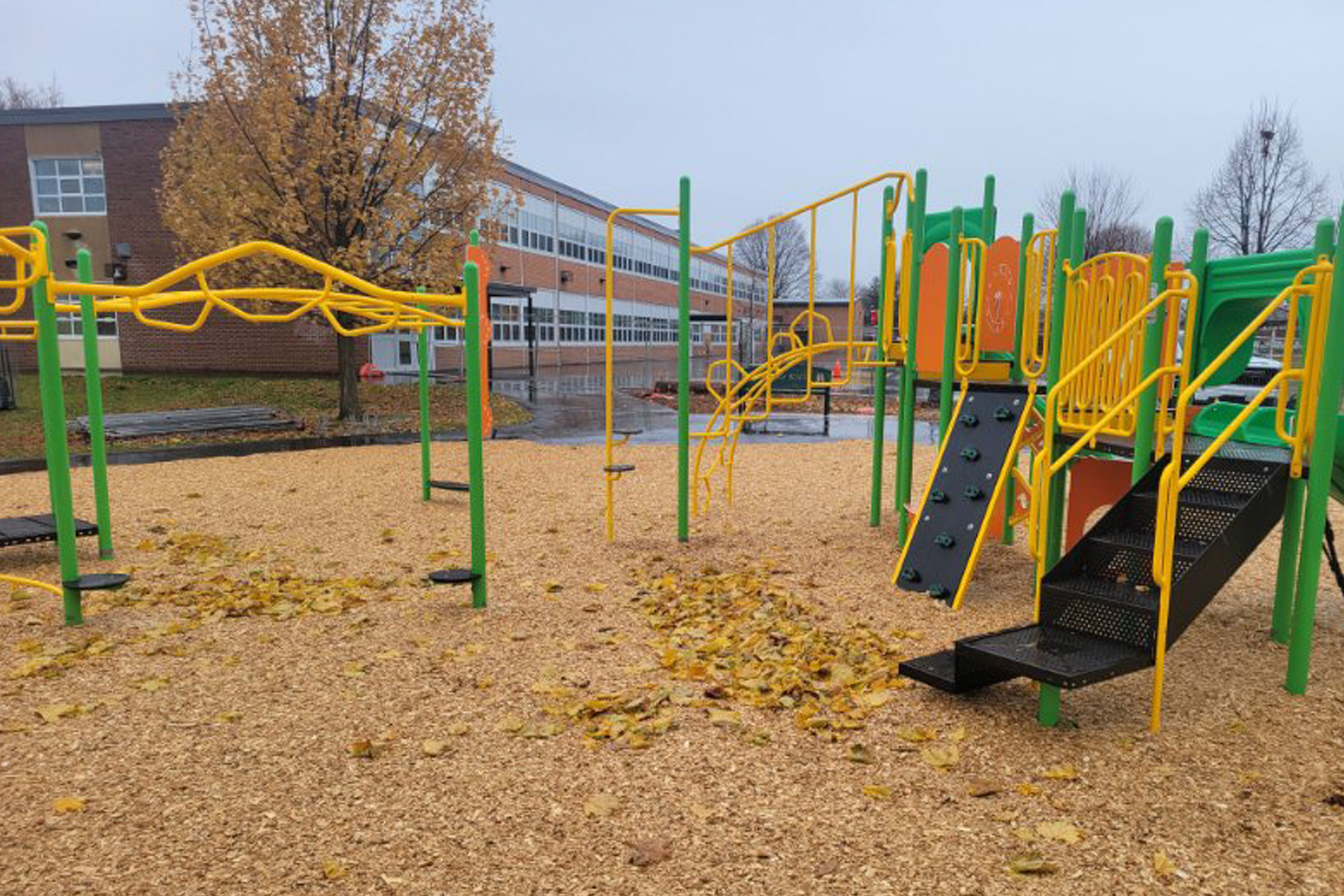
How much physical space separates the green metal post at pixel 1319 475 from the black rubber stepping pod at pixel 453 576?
4.16 m

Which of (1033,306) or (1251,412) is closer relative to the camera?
(1251,412)

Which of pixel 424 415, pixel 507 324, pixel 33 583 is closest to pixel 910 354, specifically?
pixel 424 415

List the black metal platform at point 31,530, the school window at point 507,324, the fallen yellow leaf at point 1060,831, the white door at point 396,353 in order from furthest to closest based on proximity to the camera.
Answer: the school window at point 507,324 < the white door at point 396,353 < the black metal platform at point 31,530 < the fallen yellow leaf at point 1060,831

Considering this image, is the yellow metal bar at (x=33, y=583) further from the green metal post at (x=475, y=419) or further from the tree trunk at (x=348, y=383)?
the tree trunk at (x=348, y=383)

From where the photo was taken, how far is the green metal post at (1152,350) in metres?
4.36

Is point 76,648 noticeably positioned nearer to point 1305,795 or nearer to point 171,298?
point 171,298

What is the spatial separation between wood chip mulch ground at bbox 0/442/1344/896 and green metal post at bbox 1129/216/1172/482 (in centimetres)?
107

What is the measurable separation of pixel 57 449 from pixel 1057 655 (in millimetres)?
5264

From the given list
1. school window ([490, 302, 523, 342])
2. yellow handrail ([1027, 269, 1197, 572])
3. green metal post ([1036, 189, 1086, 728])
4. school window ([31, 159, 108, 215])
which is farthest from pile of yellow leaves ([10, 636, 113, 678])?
school window ([490, 302, 523, 342])

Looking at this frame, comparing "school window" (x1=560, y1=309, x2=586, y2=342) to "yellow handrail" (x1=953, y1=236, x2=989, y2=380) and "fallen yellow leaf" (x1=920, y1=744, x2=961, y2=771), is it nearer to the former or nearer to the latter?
"yellow handrail" (x1=953, y1=236, x2=989, y2=380)

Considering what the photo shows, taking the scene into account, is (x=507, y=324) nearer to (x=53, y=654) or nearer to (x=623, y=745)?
(x=53, y=654)

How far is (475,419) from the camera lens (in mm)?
5164

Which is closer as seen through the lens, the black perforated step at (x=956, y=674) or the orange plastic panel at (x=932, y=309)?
the black perforated step at (x=956, y=674)

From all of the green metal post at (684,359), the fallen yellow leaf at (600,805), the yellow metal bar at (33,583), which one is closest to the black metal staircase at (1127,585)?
the fallen yellow leaf at (600,805)
